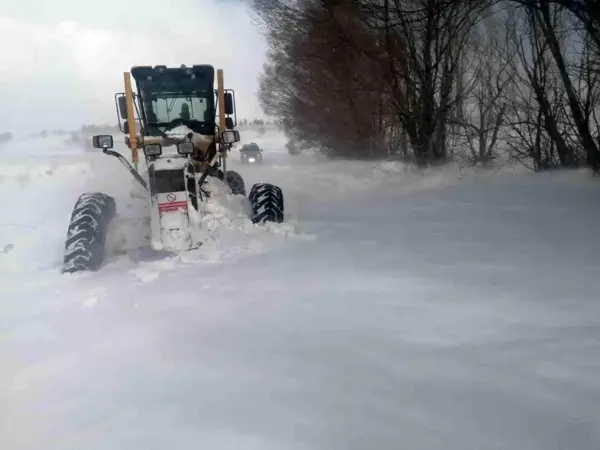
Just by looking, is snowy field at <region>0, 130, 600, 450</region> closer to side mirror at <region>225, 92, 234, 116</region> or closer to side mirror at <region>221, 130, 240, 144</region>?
side mirror at <region>221, 130, 240, 144</region>

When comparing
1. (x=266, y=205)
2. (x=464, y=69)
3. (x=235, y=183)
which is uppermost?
(x=464, y=69)

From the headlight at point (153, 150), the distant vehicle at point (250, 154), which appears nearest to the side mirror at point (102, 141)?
the headlight at point (153, 150)

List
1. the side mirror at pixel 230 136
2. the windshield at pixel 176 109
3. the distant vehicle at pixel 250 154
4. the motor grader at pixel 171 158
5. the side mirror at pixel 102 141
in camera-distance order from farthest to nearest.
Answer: the distant vehicle at pixel 250 154, the windshield at pixel 176 109, the side mirror at pixel 230 136, the side mirror at pixel 102 141, the motor grader at pixel 171 158

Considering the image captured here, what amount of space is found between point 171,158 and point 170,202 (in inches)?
19.8

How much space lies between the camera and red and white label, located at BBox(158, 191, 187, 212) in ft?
20.1

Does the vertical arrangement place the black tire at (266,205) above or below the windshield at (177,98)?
below

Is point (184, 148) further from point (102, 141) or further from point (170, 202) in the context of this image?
point (102, 141)

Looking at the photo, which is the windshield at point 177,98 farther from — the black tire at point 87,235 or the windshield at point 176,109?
the black tire at point 87,235

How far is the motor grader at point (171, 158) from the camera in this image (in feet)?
20.0

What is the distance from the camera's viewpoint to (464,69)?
48.3 feet

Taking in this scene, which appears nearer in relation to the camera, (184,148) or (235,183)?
(184,148)

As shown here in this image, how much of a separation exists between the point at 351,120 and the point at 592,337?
19.3m

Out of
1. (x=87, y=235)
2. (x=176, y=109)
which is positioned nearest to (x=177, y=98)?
(x=176, y=109)

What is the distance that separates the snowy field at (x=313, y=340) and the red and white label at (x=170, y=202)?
514 mm
